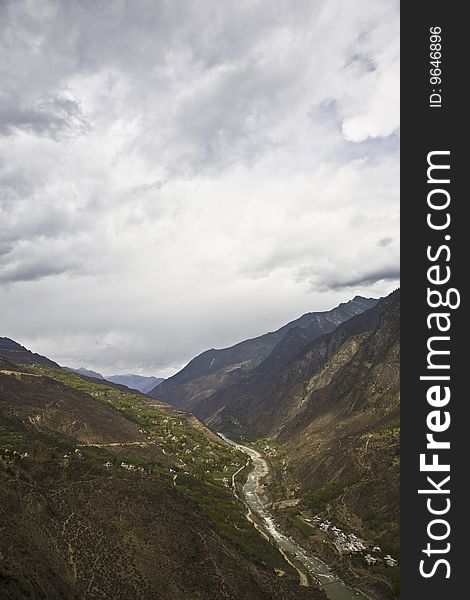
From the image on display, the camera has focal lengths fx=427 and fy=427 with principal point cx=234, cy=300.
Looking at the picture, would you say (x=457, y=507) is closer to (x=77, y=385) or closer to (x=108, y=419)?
(x=108, y=419)

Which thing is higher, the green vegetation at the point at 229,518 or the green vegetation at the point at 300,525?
the green vegetation at the point at 229,518

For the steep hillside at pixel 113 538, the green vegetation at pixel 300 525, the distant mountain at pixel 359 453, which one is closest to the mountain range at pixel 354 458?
the distant mountain at pixel 359 453

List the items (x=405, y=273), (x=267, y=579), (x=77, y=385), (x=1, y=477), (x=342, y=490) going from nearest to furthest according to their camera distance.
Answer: (x=405, y=273), (x=1, y=477), (x=267, y=579), (x=342, y=490), (x=77, y=385)

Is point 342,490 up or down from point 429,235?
down

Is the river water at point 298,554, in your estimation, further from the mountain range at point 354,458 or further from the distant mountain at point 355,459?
the mountain range at point 354,458

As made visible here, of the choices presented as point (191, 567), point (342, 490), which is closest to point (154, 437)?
point (342, 490)

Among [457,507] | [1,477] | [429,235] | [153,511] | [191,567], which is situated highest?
[429,235]

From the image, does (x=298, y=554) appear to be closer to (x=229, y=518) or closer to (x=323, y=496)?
(x=229, y=518)

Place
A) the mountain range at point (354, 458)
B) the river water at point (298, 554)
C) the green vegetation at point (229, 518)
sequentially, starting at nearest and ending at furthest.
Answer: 1. the river water at point (298, 554)
2. the green vegetation at point (229, 518)
3. the mountain range at point (354, 458)

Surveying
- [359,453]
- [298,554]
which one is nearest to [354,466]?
[359,453]
